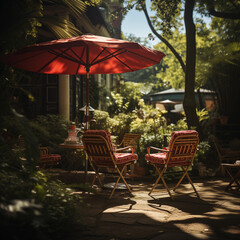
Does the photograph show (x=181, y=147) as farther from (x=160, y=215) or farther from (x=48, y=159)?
(x=48, y=159)

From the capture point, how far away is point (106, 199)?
5.25 m

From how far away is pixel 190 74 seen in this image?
9992mm

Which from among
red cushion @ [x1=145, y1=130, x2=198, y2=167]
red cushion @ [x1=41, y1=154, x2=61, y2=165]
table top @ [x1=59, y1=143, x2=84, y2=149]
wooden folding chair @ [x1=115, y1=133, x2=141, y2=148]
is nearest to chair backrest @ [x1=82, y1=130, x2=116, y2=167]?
table top @ [x1=59, y1=143, x2=84, y2=149]

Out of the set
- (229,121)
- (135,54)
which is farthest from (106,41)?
(229,121)

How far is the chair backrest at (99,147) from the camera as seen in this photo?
5391 mm

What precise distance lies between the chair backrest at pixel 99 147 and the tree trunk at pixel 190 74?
4806 millimetres

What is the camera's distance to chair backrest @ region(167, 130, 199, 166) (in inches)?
212

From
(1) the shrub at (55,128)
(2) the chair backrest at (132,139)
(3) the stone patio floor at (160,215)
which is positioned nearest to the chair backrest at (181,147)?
(3) the stone patio floor at (160,215)

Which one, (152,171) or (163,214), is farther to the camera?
(152,171)

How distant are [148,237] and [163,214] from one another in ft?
3.57

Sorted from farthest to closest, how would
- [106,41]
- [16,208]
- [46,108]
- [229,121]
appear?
[229,121] → [46,108] → [106,41] → [16,208]

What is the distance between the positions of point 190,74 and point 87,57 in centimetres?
471

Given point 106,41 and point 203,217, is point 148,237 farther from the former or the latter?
point 106,41

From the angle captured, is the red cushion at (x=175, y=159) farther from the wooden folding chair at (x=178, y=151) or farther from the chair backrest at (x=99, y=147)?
the chair backrest at (x=99, y=147)
